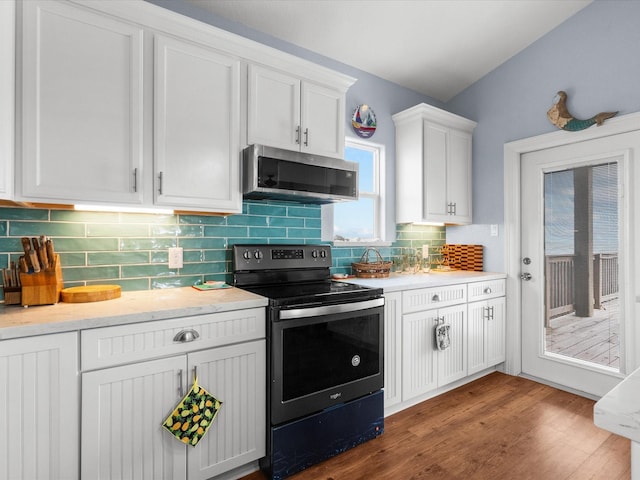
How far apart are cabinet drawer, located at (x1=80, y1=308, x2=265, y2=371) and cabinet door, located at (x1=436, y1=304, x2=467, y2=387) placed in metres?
1.55

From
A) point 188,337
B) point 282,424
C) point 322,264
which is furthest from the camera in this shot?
point 322,264

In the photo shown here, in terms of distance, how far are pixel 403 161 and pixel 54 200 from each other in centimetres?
260

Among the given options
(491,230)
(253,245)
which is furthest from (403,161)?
(253,245)

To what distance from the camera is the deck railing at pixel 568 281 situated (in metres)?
2.70

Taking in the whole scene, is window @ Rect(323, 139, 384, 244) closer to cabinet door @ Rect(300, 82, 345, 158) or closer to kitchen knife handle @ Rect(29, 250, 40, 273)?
cabinet door @ Rect(300, 82, 345, 158)

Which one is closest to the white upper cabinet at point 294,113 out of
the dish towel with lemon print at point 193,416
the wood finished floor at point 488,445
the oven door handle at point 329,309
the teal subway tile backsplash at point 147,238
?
the teal subway tile backsplash at point 147,238

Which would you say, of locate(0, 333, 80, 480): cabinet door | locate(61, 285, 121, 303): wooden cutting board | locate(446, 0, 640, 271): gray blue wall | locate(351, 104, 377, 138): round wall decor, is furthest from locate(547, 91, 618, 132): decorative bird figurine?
locate(0, 333, 80, 480): cabinet door

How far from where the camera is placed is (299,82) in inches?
90.1

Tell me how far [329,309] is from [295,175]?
828 mm

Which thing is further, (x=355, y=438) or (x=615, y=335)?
(x=615, y=335)

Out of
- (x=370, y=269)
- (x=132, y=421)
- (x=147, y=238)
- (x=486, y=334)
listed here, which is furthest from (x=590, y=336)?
(x=147, y=238)

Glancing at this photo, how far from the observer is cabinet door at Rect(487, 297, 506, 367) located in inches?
121

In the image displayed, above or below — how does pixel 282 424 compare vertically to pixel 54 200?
below

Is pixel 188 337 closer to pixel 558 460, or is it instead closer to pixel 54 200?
pixel 54 200
